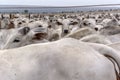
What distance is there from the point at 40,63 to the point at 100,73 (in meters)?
0.51

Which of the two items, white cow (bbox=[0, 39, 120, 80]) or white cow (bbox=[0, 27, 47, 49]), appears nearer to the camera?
white cow (bbox=[0, 39, 120, 80])

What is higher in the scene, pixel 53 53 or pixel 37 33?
pixel 53 53

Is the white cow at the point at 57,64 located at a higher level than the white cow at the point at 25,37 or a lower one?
higher

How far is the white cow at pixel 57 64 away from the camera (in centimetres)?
280

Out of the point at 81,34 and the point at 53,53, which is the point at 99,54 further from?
the point at 81,34

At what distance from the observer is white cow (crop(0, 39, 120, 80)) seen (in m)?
2.80

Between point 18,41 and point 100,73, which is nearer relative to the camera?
point 100,73

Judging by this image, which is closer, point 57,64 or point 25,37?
point 57,64

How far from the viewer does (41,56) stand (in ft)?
9.58

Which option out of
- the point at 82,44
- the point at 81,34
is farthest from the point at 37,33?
the point at 82,44

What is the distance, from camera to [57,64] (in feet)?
9.36

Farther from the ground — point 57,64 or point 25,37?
point 57,64

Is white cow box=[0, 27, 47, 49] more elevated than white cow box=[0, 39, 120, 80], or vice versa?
white cow box=[0, 39, 120, 80]

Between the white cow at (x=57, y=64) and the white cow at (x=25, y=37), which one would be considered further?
the white cow at (x=25, y=37)
